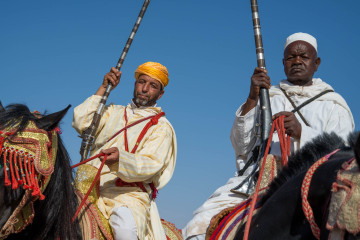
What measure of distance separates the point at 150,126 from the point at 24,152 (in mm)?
2472

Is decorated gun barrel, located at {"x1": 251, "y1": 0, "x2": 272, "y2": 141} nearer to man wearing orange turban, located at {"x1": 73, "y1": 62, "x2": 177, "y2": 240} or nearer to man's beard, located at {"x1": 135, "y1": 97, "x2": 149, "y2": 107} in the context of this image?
man wearing orange turban, located at {"x1": 73, "y1": 62, "x2": 177, "y2": 240}

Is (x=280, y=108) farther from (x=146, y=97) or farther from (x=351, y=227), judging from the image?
(x=351, y=227)

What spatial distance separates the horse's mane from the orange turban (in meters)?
4.02

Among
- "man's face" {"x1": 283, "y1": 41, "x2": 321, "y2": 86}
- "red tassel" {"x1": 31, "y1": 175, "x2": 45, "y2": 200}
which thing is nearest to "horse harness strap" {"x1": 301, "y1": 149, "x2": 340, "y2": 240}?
"red tassel" {"x1": 31, "y1": 175, "x2": 45, "y2": 200}

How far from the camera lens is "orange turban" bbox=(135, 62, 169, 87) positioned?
21.3 feet

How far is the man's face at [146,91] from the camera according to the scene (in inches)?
251

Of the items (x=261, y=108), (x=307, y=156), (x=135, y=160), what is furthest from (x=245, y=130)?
(x=307, y=156)

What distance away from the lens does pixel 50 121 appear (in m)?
3.92

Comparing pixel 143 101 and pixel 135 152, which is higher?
pixel 143 101

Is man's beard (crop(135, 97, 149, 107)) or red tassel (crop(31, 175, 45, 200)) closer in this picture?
red tassel (crop(31, 175, 45, 200))

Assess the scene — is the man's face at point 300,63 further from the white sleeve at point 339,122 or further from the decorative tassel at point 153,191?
the decorative tassel at point 153,191

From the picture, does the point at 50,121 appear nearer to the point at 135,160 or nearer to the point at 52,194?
the point at 52,194

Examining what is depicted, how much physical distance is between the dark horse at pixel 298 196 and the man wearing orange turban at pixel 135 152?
2.29 m

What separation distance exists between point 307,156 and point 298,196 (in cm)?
33
